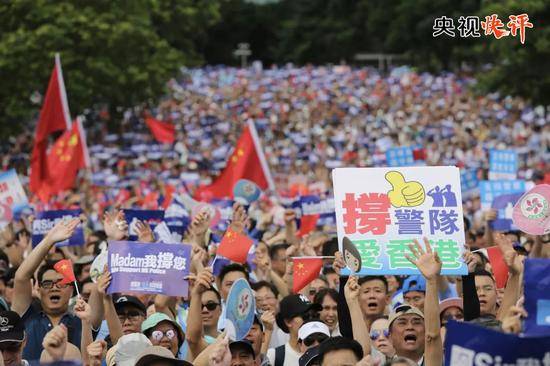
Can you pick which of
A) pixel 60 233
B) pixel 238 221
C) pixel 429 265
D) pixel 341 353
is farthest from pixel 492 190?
pixel 341 353

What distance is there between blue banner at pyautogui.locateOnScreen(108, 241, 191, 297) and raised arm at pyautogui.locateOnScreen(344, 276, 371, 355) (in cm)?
146

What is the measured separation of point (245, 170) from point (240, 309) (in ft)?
37.5

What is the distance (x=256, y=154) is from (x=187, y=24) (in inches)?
1167

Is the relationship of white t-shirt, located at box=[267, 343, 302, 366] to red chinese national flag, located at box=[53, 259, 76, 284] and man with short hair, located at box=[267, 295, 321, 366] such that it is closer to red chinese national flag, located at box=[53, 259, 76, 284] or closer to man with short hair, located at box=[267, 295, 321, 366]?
man with short hair, located at box=[267, 295, 321, 366]

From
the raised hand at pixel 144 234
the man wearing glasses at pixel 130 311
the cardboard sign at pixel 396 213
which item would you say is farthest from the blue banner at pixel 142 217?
the cardboard sign at pixel 396 213

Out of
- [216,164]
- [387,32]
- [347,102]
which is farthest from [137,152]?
[387,32]

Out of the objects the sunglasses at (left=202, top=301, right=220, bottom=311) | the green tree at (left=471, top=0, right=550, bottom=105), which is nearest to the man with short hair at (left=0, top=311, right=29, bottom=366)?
the sunglasses at (left=202, top=301, right=220, bottom=311)

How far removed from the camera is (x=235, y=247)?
12.0m

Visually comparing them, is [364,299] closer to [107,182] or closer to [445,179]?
[445,179]

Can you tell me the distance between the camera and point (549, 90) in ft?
135

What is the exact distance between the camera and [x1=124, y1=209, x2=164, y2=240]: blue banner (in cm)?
1365

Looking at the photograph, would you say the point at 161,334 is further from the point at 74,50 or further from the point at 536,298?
the point at 74,50

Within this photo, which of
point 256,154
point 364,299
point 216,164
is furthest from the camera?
point 216,164

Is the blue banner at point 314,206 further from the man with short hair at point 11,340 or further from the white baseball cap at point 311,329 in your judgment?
the man with short hair at point 11,340
